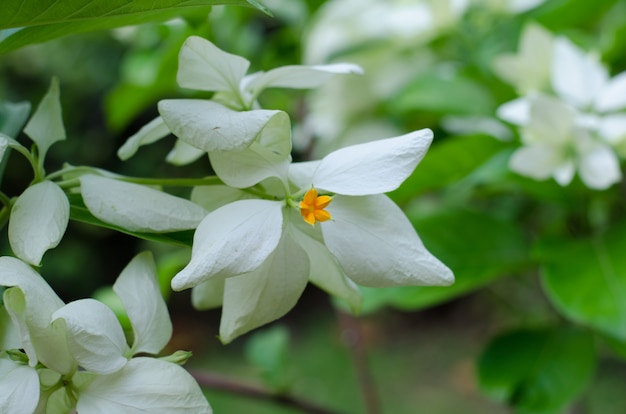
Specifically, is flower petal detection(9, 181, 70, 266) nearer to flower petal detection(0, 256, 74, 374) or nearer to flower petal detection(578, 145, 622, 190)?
flower petal detection(0, 256, 74, 374)

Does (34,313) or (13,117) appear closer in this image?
(34,313)

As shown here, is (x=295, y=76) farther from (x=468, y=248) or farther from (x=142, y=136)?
(x=468, y=248)

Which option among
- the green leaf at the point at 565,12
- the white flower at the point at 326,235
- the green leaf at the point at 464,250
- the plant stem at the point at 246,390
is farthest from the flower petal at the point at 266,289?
the green leaf at the point at 565,12

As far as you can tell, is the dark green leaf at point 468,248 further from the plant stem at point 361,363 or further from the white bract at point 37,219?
the white bract at point 37,219

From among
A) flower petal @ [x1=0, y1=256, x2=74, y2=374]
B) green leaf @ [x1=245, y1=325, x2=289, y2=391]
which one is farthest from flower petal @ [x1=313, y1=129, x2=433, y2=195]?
green leaf @ [x1=245, y1=325, x2=289, y2=391]

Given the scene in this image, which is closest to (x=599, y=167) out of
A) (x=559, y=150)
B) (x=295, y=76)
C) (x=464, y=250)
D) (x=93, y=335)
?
(x=559, y=150)

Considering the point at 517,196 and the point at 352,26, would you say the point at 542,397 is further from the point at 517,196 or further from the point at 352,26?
the point at 352,26
